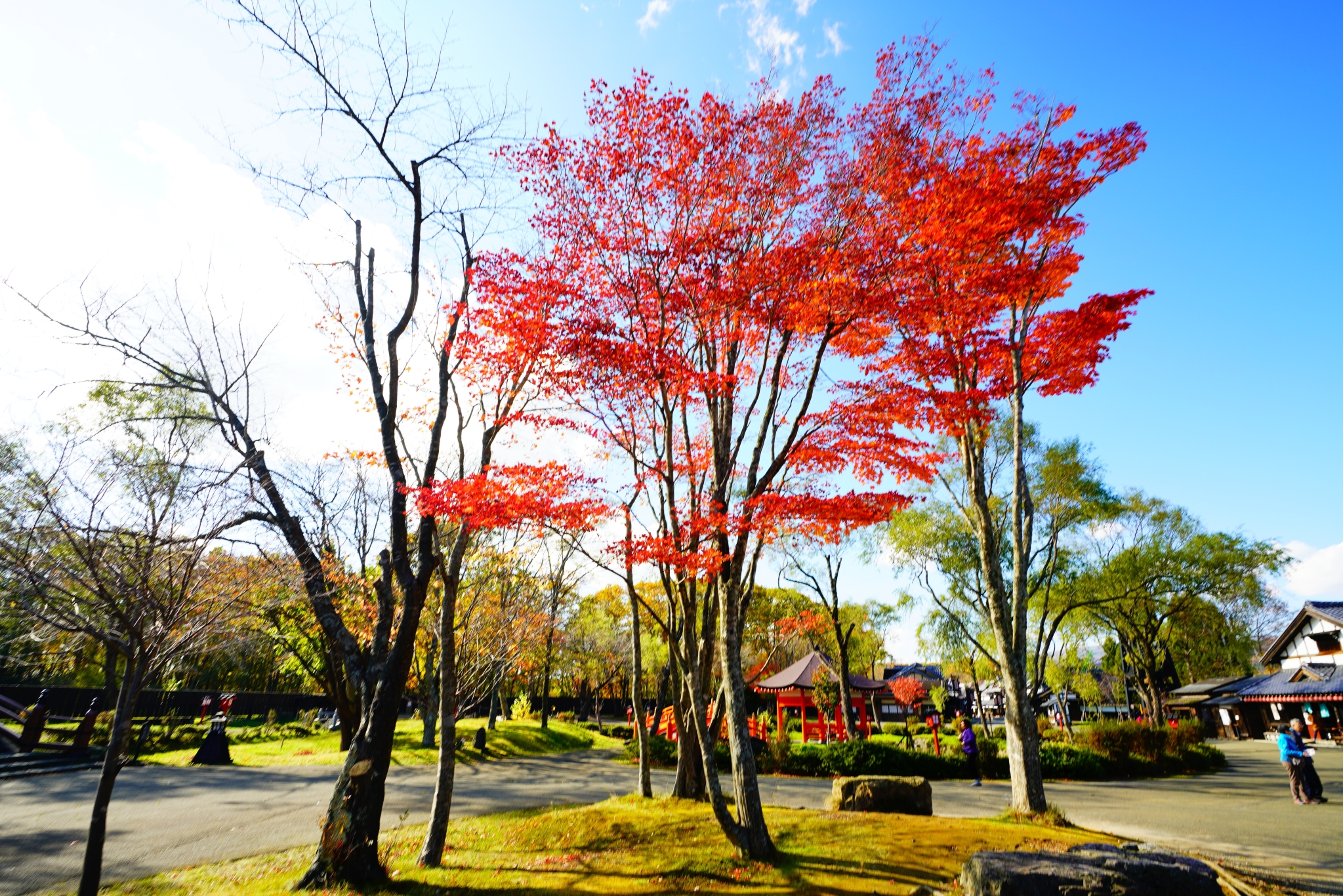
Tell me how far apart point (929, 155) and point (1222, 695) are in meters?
40.0

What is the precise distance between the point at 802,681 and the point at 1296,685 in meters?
26.4

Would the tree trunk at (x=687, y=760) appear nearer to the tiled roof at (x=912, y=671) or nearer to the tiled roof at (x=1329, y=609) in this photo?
the tiled roof at (x=1329, y=609)

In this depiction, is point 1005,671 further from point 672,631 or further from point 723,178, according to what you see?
point 723,178

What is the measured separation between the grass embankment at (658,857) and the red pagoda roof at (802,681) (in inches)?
480

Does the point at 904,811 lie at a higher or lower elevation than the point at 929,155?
lower

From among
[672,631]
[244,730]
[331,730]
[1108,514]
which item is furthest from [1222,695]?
[244,730]

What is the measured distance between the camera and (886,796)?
35.5 ft

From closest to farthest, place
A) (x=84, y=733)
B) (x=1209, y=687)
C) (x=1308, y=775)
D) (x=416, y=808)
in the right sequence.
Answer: (x=416, y=808)
(x=1308, y=775)
(x=84, y=733)
(x=1209, y=687)

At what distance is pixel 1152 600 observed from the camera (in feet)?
88.0

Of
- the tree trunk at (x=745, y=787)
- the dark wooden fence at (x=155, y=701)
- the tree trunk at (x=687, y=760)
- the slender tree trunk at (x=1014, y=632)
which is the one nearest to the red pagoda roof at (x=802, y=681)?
the tree trunk at (x=687, y=760)

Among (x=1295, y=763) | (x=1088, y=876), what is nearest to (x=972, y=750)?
(x=1295, y=763)

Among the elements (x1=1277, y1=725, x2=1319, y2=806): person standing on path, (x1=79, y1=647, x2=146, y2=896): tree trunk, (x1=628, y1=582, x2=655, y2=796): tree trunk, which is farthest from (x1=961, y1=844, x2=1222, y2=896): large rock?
(x1=1277, y1=725, x2=1319, y2=806): person standing on path

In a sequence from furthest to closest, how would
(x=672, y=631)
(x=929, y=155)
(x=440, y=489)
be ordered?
(x=672, y=631) < (x=929, y=155) < (x=440, y=489)

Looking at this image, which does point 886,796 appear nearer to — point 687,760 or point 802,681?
point 687,760
